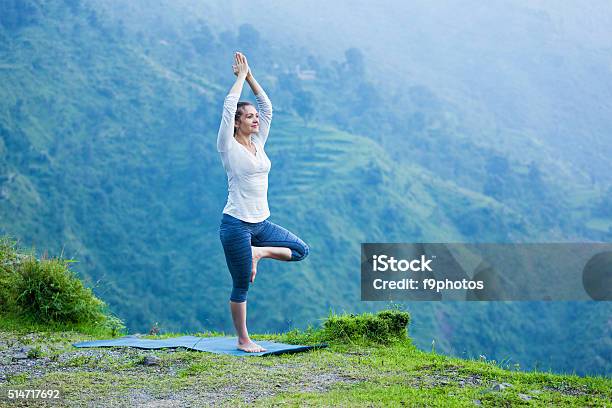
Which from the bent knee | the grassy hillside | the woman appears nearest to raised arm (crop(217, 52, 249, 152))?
the woman

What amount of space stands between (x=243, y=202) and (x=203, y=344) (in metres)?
1.25

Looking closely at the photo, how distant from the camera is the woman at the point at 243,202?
5246mm

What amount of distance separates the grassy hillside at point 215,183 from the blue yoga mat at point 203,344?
124ft

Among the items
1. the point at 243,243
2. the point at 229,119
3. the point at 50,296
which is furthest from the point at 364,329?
the point at 50,296

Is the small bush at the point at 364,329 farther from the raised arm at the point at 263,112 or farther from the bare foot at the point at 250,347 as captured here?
the raised arm at the point at 263,112

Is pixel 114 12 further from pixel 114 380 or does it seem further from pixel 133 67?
pixel 114 380

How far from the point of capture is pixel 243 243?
209 inches

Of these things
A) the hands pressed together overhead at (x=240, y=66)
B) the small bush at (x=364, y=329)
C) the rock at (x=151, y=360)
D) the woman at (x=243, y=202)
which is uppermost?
the hands pressed together overhead at (x=240, y=66)

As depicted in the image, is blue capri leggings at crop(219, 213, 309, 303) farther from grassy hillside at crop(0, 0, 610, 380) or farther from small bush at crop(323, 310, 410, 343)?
grassy hillside at crop(0, 0, 610, 380)

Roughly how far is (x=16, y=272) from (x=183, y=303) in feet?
141

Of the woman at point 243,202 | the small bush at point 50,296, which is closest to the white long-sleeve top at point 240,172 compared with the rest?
the woman at point 243,202

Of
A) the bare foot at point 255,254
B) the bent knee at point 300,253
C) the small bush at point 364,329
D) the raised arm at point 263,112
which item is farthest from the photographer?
the small bush at point 364,329

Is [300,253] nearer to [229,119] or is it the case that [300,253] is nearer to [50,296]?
[229,119]

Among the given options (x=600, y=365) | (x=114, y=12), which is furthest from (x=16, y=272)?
(x=114, y=12)
